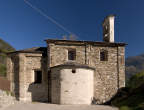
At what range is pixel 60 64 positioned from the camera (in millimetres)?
15242

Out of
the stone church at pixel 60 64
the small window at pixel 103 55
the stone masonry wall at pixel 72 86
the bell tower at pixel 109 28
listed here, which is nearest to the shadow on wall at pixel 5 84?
the stone church at pixel 60 64

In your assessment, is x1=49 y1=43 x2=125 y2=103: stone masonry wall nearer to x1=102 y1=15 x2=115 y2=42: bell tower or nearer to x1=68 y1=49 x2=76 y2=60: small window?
x1=68 y1=49 x2=76 y2=60: small window

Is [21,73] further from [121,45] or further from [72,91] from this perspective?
[121,45]

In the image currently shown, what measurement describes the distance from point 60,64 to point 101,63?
488cm

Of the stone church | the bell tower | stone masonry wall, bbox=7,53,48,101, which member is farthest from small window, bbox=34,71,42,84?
the bell tower

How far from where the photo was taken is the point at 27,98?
14.9 metres

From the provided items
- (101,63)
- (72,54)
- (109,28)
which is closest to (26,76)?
(72,54)

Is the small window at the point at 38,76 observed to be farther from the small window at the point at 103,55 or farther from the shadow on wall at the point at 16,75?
the small window at the point at 103,55

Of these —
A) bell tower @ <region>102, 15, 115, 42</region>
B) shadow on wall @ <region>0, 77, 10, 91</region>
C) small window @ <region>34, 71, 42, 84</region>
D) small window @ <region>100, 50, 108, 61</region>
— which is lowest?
shadow on wall @ <region>0, 77, 10, 91</region>

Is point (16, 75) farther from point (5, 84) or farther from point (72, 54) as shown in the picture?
point (72, 54)

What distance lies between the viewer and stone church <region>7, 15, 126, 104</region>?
1498cm

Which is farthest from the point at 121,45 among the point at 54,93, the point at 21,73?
the point at 21,73

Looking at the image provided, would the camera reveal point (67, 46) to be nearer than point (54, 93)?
No

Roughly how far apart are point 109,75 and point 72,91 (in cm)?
570
